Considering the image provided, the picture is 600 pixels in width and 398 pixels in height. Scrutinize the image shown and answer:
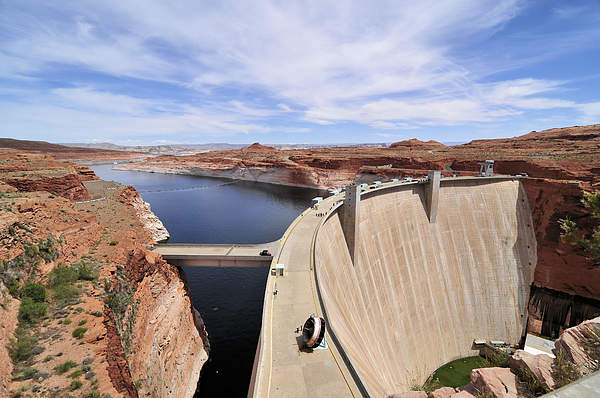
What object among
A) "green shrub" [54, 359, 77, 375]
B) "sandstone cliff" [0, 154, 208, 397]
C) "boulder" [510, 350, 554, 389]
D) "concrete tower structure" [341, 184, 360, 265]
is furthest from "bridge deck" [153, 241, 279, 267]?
"boulder" [510, 350, 554, 389]

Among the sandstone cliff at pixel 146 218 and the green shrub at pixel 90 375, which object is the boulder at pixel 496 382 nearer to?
the green shrub at pixel 90 375

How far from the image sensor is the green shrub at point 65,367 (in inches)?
363

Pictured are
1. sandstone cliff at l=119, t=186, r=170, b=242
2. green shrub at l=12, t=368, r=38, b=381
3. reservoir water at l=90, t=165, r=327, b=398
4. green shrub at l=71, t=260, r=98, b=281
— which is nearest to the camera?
green shrub at l=12, t=368, r=38, b=381

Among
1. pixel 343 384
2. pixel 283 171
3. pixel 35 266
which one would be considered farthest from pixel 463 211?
pixel 283 171

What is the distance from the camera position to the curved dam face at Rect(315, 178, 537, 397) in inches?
886

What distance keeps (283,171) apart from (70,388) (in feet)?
321

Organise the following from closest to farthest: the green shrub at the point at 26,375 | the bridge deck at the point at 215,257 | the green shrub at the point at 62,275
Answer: the green shrub at the point at 26,375 → the green shrub at the point at 62,275 → the bridge deck at the point at 215,257

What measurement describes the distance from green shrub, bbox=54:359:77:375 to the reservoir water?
44.5 ft

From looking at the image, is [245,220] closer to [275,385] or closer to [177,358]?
[177,358]

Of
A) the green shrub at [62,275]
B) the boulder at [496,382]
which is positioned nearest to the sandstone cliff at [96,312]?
the green shrub at [62,275]

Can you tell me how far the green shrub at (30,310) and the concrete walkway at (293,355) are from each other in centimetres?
914

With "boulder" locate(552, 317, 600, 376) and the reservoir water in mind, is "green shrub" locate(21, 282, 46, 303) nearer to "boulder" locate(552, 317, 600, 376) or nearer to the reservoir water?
the reservoir water

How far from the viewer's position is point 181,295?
2153 cm

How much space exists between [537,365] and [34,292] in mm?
18563
